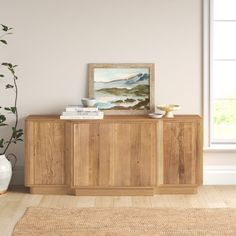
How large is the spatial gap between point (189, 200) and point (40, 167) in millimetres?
1335

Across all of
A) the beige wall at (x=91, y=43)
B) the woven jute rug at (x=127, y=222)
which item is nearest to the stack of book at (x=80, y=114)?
the beige wall at (x=91, y=43)

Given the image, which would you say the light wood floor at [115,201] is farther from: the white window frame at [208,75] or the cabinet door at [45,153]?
the white window frame at [208,75]

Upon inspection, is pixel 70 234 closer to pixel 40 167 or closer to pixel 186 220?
pixel 186 220

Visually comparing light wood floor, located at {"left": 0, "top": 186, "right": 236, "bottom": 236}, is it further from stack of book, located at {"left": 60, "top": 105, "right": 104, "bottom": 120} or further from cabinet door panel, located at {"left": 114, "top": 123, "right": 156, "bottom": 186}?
stack of book, located at {"left": 60, "top": 105, "right": 104, "bottom": 120}

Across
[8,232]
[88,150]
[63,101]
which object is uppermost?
[63,101]

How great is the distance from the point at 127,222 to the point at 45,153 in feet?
4.03

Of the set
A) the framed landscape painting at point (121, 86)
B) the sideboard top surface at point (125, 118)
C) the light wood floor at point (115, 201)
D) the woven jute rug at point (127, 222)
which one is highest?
the framed landscape painting at point (121, 86)

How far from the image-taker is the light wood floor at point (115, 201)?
537 centimetres

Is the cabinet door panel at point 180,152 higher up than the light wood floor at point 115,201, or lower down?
higher up

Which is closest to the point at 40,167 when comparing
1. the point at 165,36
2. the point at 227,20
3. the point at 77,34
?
the point at 77,34

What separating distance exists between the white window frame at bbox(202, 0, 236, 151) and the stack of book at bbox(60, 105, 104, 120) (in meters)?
1.03

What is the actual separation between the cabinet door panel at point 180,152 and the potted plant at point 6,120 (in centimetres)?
135

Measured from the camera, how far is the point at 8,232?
4.59 metres

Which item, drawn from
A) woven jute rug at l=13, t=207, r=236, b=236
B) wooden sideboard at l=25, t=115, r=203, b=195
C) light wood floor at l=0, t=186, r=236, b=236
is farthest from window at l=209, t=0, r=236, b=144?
woven jute rug at l=13, t=207, r=236, b=236
